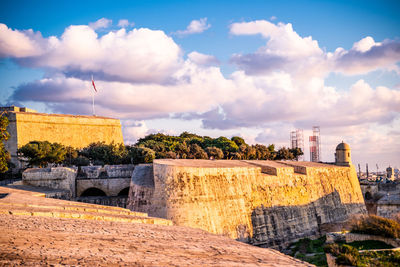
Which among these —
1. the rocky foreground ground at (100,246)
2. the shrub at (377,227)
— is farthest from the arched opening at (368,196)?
the rocky foreground ground at (100,246)

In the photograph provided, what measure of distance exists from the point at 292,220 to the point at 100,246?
23.8 m

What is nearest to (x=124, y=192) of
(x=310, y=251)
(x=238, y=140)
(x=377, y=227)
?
(x=310, y=251)

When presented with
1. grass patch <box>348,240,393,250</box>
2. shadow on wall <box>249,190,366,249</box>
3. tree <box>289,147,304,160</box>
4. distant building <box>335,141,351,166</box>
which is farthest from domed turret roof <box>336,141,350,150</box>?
grass patch <box>348,240,393,250</box>

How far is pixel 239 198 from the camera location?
25.7m

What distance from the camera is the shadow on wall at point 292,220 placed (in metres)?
26.5

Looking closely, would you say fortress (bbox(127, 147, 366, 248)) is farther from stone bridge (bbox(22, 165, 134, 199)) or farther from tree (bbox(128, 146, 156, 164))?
tree (bbox(128, 146, 156, 164))

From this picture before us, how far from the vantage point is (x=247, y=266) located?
28.0 ft

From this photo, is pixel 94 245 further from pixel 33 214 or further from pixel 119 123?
pixel 119 123

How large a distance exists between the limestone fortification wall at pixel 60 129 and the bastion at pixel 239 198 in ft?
99.6

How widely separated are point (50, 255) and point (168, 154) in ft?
117

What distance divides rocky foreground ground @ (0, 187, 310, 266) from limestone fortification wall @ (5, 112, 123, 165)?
140 feet

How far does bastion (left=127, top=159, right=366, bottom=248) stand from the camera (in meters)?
22.2

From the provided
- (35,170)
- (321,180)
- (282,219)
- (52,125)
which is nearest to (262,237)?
(282,219)

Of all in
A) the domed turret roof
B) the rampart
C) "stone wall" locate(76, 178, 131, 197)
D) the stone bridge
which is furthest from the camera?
the domed turret roof
